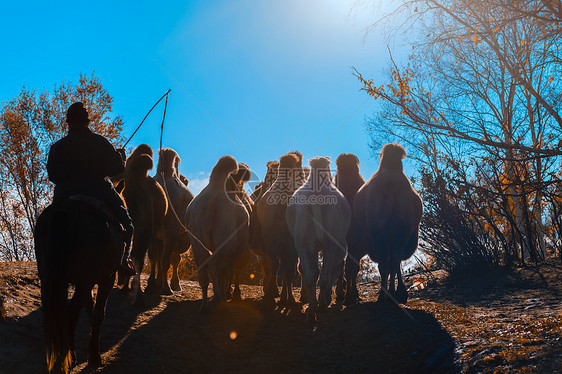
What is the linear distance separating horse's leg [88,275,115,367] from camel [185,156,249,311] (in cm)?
A: 210

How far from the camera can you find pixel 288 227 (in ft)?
25.2

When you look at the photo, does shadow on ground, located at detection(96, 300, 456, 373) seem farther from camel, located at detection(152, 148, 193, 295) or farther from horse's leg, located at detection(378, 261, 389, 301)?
camel, located at detection(152, 148, 193, 295)

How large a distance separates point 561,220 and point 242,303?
23.4 feet

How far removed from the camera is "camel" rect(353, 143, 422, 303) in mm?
7746

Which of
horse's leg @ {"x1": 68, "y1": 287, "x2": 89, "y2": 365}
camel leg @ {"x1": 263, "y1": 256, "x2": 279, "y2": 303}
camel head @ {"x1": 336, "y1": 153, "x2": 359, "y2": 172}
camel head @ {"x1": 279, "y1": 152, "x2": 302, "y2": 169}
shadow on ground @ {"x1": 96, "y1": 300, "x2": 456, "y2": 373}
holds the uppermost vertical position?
camel head @ {"x1": 336, "y1": 153, "x2": 359, "y2": 172}

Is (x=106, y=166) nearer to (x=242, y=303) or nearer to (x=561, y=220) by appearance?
(x=242, y=303)

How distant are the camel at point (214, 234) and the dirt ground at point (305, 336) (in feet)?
1.85

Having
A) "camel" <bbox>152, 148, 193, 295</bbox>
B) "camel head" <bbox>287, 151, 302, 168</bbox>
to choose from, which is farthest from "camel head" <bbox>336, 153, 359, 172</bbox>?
"camel" <bbox>152, 148, 193, 295</bbox>

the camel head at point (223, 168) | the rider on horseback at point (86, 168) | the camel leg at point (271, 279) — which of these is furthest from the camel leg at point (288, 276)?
the rider on horseback at point (86, 168)

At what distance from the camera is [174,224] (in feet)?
29.3

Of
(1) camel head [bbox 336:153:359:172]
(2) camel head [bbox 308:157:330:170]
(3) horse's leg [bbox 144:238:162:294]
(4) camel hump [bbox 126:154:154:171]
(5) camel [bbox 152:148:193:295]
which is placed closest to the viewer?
(2) camel head [bbox 308:157:330:170]

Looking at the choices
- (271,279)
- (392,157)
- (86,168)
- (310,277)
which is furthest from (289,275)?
(86,168)

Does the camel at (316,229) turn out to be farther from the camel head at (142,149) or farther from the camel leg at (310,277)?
the camel head at (142,149)

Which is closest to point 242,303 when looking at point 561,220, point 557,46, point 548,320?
point 548,320
